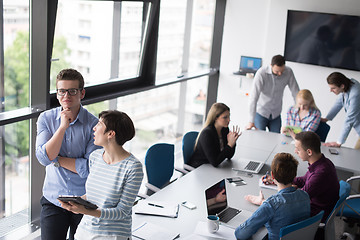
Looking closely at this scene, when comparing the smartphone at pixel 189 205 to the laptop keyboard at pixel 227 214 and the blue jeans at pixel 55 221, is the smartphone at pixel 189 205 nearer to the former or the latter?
the laptop keyboard at pixel 227 214

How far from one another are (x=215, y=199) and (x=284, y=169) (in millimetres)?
623

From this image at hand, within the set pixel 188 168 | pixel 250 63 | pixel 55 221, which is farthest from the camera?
pixel 250 63

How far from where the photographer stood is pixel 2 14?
406cm

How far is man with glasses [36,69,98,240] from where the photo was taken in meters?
3.21

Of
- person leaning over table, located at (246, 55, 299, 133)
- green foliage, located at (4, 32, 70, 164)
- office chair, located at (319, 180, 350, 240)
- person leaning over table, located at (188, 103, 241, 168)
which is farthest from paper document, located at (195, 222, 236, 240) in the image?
person leaning over table, located at (246, 55, 299, 133)

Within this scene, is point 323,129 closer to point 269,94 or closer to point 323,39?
point 269,94

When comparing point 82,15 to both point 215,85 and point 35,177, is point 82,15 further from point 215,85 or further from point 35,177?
point 215,85

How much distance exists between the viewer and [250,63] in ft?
26.0

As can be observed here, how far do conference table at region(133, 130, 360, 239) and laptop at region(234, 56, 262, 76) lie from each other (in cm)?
193

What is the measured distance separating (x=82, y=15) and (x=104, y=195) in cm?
289

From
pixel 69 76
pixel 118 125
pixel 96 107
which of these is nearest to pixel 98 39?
pixel 96 107

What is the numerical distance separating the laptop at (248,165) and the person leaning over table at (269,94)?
1.29 meters

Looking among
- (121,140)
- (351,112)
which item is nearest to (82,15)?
(121,140)

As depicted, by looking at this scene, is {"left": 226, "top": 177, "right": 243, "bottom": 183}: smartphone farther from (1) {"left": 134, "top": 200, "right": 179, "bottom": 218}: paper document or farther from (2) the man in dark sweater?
(1) {"left": 134, "top": 200, "right": 179, "bottom": 218}: paper document
